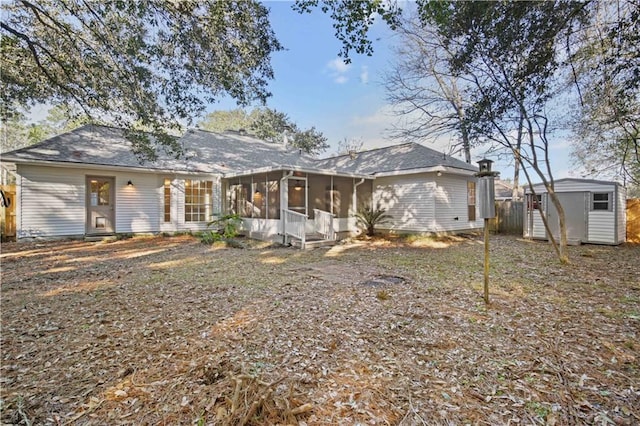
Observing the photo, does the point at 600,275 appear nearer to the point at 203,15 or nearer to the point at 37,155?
the point at 203,15

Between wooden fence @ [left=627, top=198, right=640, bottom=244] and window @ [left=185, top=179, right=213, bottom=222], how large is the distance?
15876mm

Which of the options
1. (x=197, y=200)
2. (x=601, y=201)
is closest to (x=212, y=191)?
(x=197, y=200)

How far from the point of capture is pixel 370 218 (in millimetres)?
12133

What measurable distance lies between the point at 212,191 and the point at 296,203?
14.8 ft

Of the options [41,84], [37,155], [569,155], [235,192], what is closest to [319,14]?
[41,84]

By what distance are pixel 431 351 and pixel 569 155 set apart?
67.3 ft

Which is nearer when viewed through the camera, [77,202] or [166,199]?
[77,202]

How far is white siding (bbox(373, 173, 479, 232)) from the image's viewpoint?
11625 mm

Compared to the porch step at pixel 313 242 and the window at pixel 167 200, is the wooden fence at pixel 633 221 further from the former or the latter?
the window at pixel 167 200

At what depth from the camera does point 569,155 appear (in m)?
17.7

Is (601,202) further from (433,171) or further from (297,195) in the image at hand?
(297,195)

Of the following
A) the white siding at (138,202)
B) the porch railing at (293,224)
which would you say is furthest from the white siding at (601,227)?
the white siding at (138,202)

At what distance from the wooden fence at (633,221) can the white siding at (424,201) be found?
16.4 feet

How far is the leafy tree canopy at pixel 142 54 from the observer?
5.57 m
